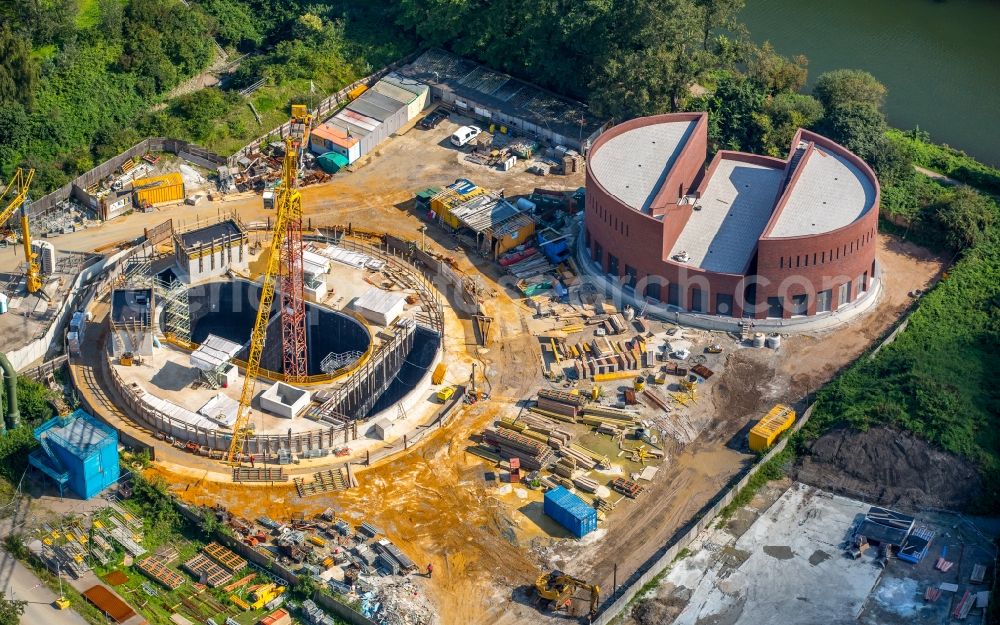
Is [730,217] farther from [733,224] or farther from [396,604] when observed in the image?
[396,604]

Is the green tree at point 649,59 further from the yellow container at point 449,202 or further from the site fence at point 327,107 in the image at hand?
the site fence at point 327,107

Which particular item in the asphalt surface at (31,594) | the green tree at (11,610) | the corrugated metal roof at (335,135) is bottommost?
the asphalt surface at (31,594)

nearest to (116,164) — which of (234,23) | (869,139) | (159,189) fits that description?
(159,189)

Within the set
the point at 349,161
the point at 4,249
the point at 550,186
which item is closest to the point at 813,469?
the point at 550,186

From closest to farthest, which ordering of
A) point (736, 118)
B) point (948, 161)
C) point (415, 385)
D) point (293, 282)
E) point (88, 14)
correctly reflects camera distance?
point (415, 385)
point (293, 282)
point (736, 118)
point (948, 161)
point (88, 14)

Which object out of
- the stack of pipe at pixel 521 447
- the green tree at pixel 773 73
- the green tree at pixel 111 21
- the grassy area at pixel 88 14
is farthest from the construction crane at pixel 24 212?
the green tree at pixel 773 73

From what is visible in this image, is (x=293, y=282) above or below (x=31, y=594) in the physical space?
above

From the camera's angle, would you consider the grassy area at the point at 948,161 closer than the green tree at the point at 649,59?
No
